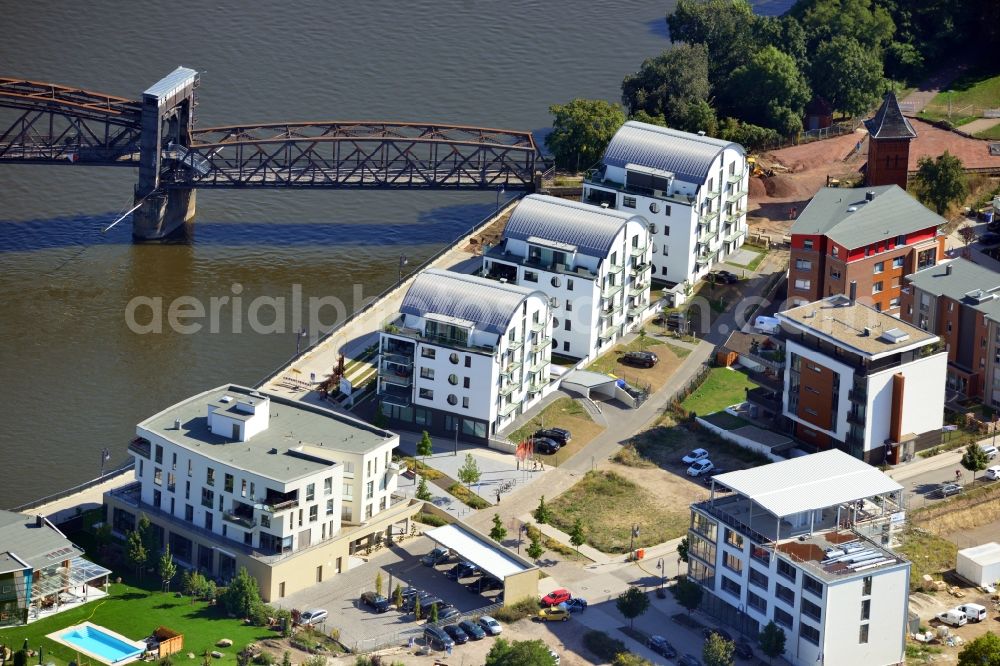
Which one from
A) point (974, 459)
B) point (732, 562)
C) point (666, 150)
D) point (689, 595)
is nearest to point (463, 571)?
point (689, 595)

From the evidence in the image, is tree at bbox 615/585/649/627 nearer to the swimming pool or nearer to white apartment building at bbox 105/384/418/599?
white apartment building at bbox 105/384/418/599

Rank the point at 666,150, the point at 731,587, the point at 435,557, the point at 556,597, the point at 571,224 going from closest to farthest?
the point at 731,587
the point at 556,597
the point at 435,557
the point at 571,224
the point at 666,150

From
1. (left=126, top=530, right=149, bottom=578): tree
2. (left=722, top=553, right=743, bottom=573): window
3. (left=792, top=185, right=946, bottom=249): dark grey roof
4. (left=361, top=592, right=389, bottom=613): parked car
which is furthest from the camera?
(left=792, top=185, right=946, bottom=249): dark grey roof

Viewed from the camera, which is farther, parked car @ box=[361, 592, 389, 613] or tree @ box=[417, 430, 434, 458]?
tree @ box=[417, 430, 434, 458]

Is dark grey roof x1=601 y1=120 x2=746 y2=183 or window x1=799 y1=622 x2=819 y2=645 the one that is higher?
dark grey roof x1=601 y1=120 x2=746 y2=183

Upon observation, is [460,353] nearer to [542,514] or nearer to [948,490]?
[542,514]

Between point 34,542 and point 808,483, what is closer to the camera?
point 808,483

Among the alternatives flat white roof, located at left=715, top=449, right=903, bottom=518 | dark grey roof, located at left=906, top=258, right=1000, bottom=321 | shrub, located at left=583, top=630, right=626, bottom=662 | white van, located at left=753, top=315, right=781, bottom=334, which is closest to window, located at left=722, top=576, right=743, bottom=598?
flat white roof, located at left=715, top=449, right=903, bottom=518
